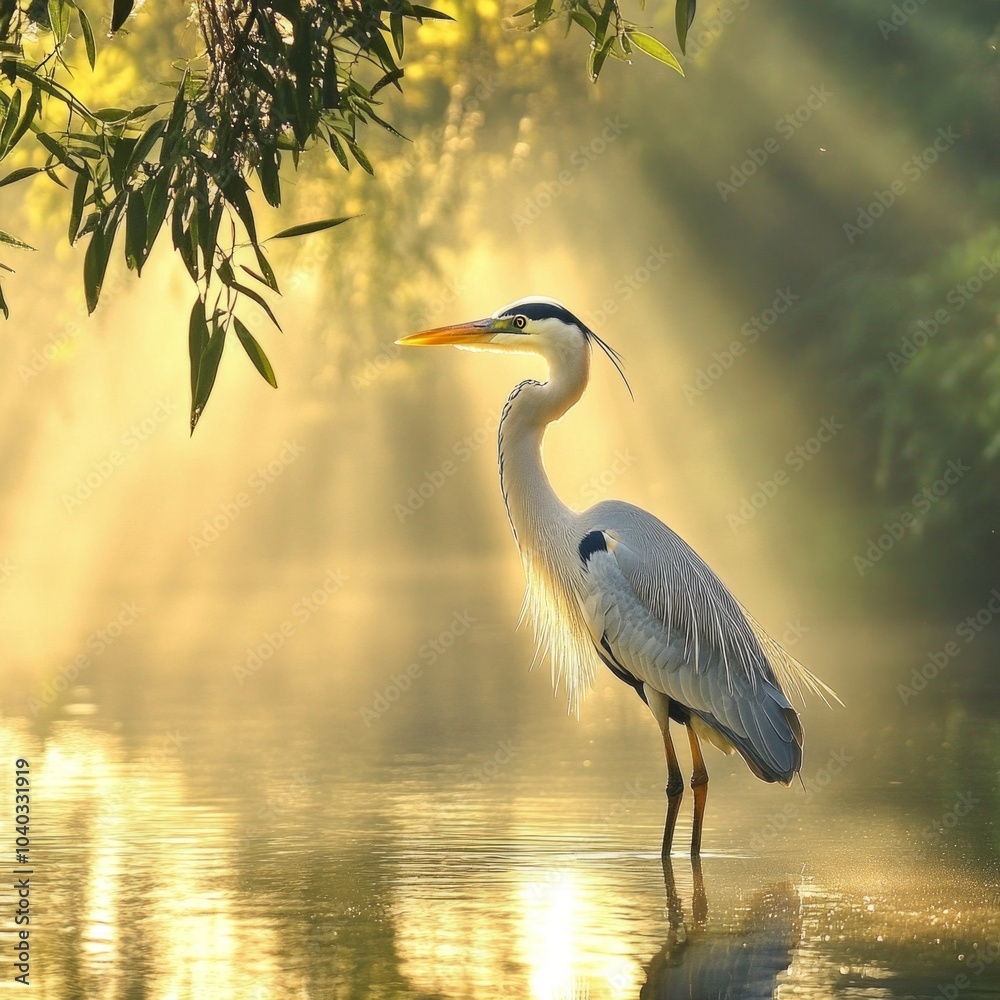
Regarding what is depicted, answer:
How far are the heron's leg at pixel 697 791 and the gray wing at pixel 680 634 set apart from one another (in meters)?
0.13

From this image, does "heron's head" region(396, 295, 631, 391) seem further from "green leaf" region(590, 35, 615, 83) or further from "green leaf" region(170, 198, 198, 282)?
"green leaf" region(170, 198, 198, 282)

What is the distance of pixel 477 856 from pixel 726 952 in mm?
1638

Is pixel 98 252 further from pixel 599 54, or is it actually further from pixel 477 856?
pixel 477 856

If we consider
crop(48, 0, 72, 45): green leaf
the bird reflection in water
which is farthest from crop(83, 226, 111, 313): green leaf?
the bird reflection in water

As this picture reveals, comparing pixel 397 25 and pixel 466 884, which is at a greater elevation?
pixel 397 25

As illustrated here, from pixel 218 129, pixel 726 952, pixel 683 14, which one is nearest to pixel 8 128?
pixel 218 129

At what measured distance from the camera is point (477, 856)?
695 cm

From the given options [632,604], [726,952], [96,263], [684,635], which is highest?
[96,263]

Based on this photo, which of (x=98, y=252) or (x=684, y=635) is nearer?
(x=98, y=252)

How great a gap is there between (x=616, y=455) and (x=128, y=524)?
30.4 feet

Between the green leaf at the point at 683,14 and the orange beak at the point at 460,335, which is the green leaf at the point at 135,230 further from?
the orange beak at the point at 460,335

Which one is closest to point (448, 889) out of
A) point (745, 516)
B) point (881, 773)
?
point (881, 773)

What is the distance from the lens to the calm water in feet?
17.1

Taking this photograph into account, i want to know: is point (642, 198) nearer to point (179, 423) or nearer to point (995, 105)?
point (995, 105)
